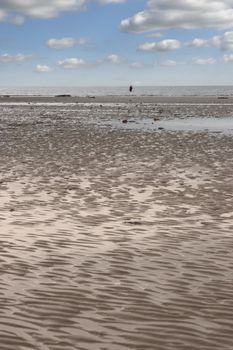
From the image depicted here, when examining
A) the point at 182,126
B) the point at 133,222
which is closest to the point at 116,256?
the point at 133,222

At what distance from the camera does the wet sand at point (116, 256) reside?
6.15 meters

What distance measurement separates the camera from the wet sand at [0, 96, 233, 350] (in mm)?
6148

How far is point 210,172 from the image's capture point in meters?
18.0

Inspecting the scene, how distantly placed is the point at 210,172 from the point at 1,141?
46.2ft

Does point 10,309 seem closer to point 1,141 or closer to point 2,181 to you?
point 2,181

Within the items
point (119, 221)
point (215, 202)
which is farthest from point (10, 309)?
point (215, 202)

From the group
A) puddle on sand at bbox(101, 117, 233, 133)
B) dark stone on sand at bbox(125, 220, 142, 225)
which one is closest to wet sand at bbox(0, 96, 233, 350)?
dark stone on sand at bbox(125, 220, 142, 225)

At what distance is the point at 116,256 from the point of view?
9.03 meters

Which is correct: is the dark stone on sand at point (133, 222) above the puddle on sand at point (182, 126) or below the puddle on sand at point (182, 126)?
below

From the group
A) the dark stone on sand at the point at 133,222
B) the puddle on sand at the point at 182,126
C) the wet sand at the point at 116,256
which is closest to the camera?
the wet sand at the point at 116,256

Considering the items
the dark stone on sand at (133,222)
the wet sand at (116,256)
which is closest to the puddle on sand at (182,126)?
the wet sand at (116,256)

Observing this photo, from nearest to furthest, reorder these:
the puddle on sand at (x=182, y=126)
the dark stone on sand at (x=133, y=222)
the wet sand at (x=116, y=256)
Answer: the wet sand at (x=116, y=256) < the dark stone on sand at (x=133, y=222) < the puddle on sand at (x=182, y=126)

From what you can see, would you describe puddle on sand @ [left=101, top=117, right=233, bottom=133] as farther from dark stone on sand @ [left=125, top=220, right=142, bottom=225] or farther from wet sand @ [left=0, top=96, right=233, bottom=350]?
dark stone on sand @ [left=125, top=220, right=142, bottom=225]

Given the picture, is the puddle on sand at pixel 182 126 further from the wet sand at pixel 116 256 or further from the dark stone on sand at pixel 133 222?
the dark stone on sand at pixel 133 222
